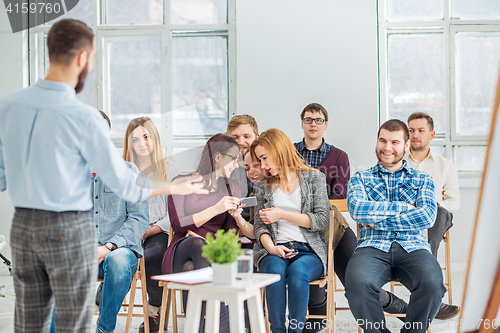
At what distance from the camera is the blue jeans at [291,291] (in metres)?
2.43

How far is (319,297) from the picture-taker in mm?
2832

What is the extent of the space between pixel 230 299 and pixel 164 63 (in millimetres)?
3691

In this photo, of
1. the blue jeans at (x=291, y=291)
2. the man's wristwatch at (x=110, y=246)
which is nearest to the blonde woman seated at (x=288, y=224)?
the blue jeans at (x=291, y=291)

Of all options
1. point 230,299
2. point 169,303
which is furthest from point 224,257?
point 169,303

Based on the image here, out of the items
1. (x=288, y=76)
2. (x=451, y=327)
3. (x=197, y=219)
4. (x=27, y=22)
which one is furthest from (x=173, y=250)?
(x=27, y=22)

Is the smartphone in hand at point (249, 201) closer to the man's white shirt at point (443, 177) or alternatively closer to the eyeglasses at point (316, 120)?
the eyeglasses at point (316, 120)

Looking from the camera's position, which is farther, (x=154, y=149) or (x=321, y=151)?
(x=321, y=151)

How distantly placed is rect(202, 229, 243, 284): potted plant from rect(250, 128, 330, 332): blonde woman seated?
0.70m

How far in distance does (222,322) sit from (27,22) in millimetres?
4245

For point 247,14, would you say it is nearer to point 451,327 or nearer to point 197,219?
point 197,219

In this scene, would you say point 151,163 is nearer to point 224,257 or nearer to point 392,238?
point 224,257

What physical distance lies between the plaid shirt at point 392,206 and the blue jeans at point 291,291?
0.39 metres

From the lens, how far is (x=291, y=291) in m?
2.46

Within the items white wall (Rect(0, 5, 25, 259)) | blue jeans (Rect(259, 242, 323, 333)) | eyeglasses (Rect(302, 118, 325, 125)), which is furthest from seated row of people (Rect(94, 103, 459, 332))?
white wall (Rect(0, 5, 25, 259))
